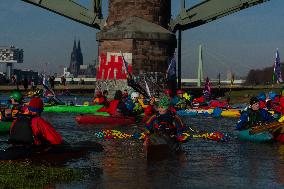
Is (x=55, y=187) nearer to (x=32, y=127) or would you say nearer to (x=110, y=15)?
(x=32, y=127)

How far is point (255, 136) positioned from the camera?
1733 cm

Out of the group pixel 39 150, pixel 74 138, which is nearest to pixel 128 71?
pixel 74 138

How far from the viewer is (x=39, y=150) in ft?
40.8

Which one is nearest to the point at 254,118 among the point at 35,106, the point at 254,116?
the point at 254,116

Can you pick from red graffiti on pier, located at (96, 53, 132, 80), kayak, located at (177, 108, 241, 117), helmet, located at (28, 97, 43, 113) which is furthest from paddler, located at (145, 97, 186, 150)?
red graffiti on pier, located at (96, 53, 132, 80)

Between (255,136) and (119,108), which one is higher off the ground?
(119,108)

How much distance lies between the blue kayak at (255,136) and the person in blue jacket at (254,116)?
283 millimetres

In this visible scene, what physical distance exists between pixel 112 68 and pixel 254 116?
22.1m

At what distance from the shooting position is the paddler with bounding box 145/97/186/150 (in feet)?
45.4

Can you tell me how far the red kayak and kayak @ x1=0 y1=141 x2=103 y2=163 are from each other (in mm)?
10038

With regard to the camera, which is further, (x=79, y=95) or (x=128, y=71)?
(x=79, y=95)

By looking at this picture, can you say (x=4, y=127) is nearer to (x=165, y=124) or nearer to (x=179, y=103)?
(x=165, y=124)

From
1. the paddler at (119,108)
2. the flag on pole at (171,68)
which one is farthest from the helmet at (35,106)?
the flag on pole at (171,68)

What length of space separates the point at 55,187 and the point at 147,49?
2960 cm
